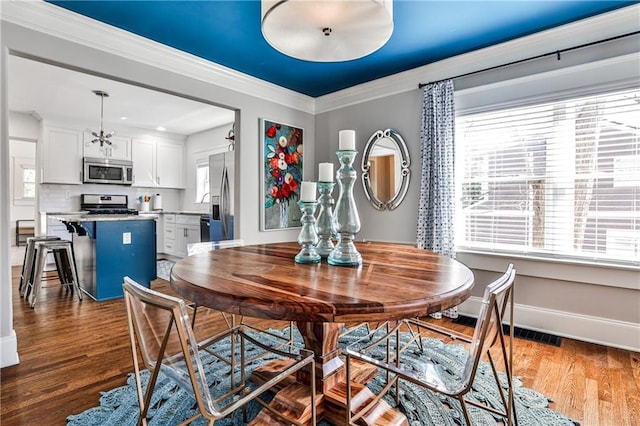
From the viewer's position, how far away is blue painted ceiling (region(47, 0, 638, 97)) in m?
2.21

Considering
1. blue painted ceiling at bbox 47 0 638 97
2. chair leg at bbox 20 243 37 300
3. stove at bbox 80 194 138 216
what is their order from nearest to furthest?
1. blue painted ceiling at bbox 47 0 638 97
2. chair leg at bbox 20 243 37 300
3. stove at bbox 80 194 138 216

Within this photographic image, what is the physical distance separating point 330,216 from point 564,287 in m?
2.29

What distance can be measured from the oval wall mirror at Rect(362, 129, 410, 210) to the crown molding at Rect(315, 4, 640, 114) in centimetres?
51

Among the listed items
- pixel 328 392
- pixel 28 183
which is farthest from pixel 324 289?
pixel 28 183

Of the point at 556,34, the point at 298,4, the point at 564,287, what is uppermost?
the point at 556,34

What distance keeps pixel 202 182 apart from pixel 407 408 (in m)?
5.73

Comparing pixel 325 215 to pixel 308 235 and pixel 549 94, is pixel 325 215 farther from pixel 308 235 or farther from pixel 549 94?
pixel 549 94

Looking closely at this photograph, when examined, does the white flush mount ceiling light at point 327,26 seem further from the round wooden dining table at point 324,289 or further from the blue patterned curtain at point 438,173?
the blue patterned curtain at point 438,173

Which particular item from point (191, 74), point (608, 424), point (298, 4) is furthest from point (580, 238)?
point (191, 74)

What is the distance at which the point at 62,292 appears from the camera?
3910 mm

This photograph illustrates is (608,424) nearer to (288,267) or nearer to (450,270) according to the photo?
(450,270)

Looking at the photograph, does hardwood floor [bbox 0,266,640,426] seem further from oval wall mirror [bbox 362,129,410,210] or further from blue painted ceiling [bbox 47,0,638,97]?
blue painted ceiling [bbox 47,0,638,97]

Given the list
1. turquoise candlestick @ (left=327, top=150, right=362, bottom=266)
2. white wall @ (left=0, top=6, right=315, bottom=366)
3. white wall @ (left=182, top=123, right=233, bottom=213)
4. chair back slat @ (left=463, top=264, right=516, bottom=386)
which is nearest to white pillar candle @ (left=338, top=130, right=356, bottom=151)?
turquoise candlestick @ (left=327, top=150, right=362, bottom=266)

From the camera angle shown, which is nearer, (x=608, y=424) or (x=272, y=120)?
(x=608, y=424)
